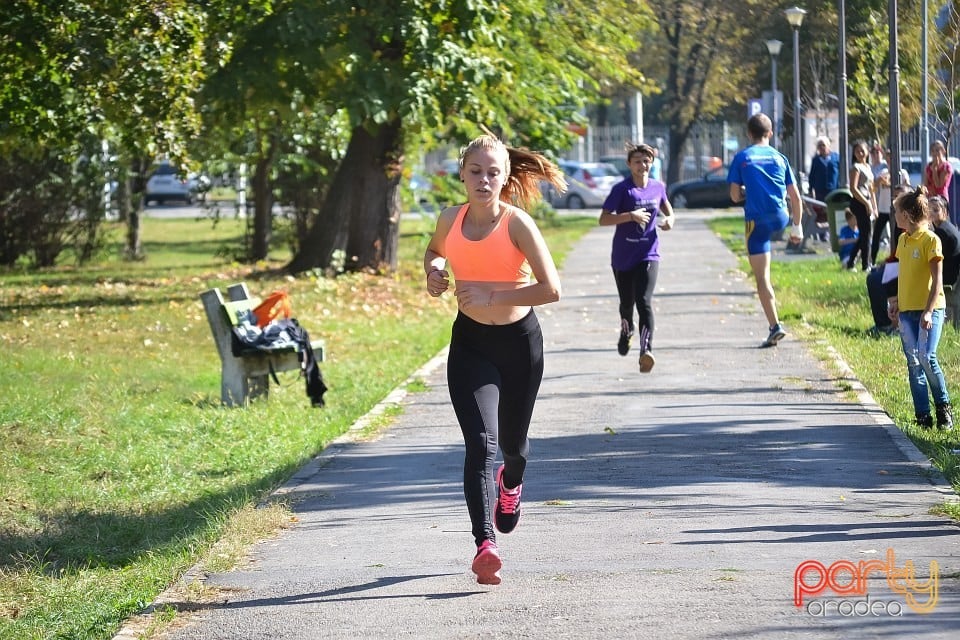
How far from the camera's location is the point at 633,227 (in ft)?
39.3

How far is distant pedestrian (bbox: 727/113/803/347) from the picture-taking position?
12.8 m

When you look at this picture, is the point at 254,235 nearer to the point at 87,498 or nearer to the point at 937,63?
the point at 937,63

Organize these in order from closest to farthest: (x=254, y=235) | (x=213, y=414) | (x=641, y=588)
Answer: (x=641, y=588)
(x=213, y=414)
(x=254, y=235)

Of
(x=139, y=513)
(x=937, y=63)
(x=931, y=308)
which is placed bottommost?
(x=139, y=513)

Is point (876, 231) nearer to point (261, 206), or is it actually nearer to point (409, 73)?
point (409, 73)

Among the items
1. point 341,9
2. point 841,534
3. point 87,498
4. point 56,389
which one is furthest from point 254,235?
point 841,534

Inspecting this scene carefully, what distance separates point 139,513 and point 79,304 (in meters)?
11.4

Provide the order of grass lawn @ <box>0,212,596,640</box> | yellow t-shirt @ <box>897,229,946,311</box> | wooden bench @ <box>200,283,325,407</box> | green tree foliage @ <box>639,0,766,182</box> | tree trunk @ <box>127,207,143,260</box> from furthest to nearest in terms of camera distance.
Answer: green tree foliage @ <box>639,0,766,182</box> → tree trunk @ <box>127,207,143,260</box> → wooden bench @ <box>200,283,325,407</box> → yellow t-shirt @ <box>897,229,946,311</box> → grass lawn @ <box>0,212,596,640</box>

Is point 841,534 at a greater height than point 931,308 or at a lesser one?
lesser

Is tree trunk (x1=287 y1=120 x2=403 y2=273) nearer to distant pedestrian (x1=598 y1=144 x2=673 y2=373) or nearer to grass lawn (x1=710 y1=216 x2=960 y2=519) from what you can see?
grass lawn (x1=710 y1=216 x2=960 y2=519)

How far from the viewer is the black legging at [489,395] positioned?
19.2 ft

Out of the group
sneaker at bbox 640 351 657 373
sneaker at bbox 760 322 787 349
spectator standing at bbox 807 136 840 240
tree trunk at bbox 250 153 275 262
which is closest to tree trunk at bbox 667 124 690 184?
spectator standing at bbox 807 136 840 240

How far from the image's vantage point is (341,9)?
17.3 meters

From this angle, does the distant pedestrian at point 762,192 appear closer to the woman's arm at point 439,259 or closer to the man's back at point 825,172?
the woman's arm at point 439,259
